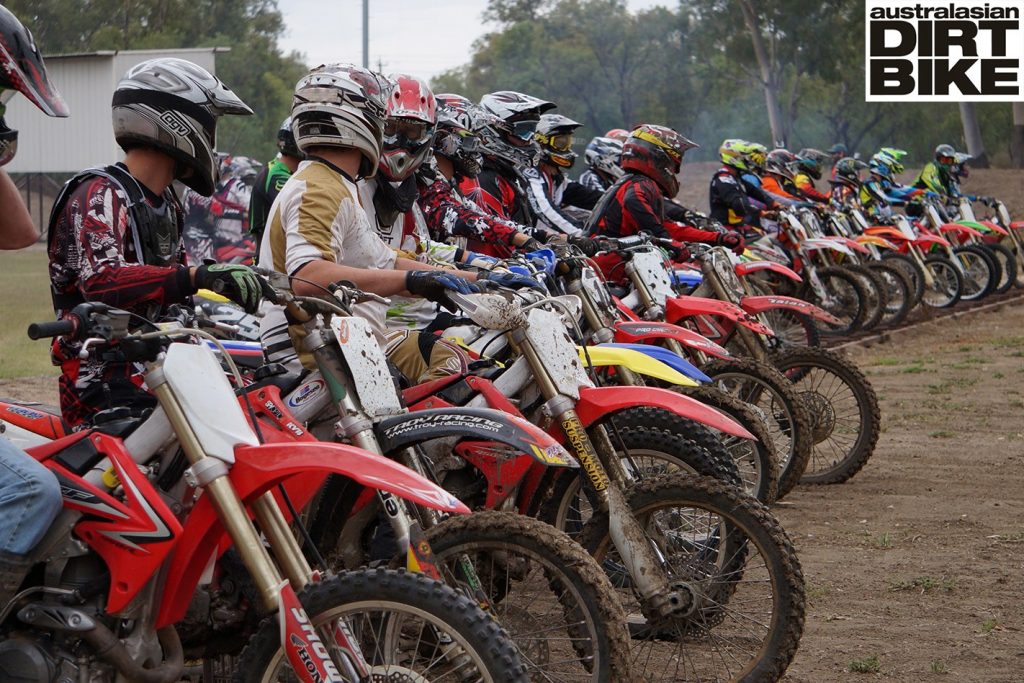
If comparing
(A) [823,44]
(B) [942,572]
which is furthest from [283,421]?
(A) [823,44]

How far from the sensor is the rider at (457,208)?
698 centimetres

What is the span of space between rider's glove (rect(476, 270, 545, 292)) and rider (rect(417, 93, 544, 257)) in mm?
1818

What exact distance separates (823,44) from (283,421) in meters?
46.7

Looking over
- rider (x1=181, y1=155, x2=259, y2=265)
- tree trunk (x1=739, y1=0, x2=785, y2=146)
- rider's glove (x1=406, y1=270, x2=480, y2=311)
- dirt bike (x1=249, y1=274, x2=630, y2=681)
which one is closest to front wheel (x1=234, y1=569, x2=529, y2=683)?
dirt bike (x1=249, y1=274, x2=630, y2=681)

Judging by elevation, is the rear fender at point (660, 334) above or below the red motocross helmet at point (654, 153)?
below

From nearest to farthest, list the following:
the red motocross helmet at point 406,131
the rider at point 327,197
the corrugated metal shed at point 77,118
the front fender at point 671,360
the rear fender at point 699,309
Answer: the rider at point 327,197 → the red motocross helmet at point 406,131 → the front fender at point 671,360 → the rear fender at point 699,309 → the corrugated metal shed at point 77,118

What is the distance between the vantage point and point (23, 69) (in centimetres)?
345

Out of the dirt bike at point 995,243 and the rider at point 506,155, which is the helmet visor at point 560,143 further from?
the dirt bike at point 995,243

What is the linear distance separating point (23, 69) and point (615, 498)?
2188 millimetres

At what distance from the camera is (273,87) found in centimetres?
4981

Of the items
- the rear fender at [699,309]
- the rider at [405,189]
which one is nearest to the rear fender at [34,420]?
the rider at [405,189]

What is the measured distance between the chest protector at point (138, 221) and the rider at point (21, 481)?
59cm

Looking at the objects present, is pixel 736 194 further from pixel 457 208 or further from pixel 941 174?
pixel 941 174

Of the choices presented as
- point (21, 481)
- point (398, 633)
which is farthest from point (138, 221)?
point (398, 633)
